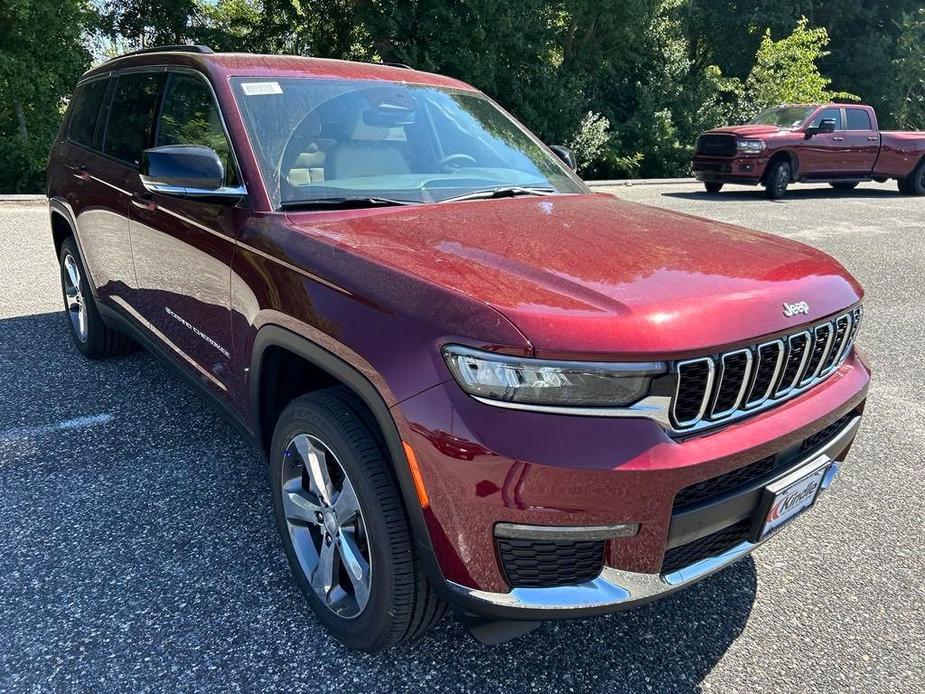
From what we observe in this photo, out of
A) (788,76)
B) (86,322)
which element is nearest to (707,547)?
(86,322)

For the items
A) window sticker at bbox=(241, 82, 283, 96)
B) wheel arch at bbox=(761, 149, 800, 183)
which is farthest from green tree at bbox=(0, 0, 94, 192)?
wheel arch at bbox=(761, 149, 800, 183)

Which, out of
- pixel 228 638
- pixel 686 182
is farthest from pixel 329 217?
pixel 686 182

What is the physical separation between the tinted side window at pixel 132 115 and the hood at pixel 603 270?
1559mm

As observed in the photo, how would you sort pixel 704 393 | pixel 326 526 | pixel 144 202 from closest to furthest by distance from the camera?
pixel 704 393, pixel 326 526, pixel 144 202

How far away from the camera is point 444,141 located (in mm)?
3162

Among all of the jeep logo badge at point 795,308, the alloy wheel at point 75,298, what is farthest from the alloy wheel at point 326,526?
the alloy wheel at point 75,298

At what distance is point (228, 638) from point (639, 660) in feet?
4.34

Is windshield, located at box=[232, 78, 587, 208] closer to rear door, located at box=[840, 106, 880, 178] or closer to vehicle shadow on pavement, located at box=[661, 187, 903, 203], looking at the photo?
vehicle shadow on pavement, located at box=[661, 187, 903, 203]

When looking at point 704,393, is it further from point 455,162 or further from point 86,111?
point 86,111

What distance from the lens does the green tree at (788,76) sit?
2098 centimetres

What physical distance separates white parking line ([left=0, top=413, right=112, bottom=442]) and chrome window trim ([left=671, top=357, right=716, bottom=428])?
3.11 meters

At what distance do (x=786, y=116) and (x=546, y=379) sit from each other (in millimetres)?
14765

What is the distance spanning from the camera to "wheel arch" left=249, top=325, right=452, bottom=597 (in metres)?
1.85

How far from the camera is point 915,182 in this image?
53.0ft
